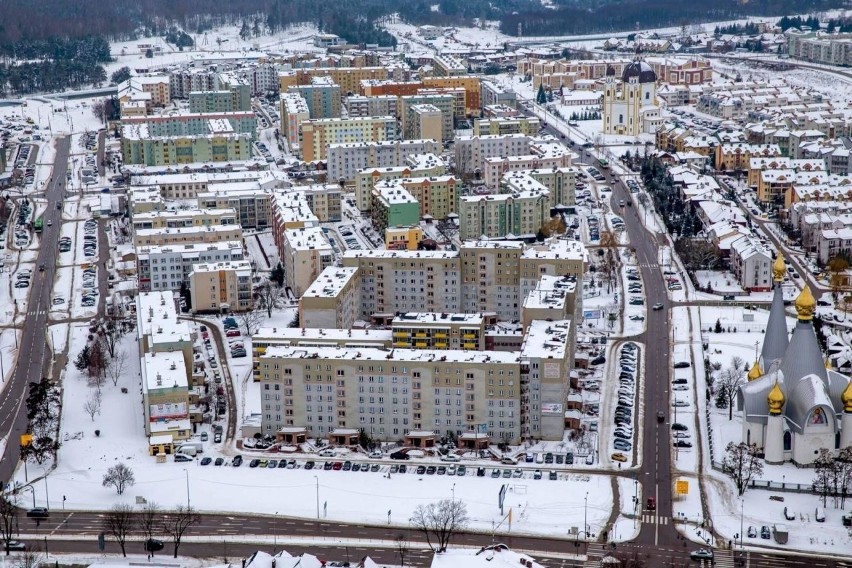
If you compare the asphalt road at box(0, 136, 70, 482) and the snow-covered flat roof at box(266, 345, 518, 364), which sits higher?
the snow-covered flat roof at box(266, 345, 518, 364)

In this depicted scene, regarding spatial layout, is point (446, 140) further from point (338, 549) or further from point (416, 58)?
point (338, 549)

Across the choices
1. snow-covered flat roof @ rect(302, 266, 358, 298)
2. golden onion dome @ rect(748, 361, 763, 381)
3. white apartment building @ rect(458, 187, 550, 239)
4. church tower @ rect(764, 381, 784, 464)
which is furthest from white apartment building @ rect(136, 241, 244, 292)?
church tower @ rect(764, 381, 784, 464)

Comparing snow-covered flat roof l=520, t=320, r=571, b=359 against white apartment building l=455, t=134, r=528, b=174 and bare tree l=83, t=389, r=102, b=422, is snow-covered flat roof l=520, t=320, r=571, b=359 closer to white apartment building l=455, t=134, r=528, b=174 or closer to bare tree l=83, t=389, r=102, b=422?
A: bare tree l=83, t=389, r=102, b=422

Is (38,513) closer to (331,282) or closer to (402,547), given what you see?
(402,547)

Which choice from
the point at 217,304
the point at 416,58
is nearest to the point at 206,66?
the point at 416,58

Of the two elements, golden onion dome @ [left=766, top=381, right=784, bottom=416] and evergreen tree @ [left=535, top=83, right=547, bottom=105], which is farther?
evergreen tree @ [left=535, top=83, right=547, bottom=105]

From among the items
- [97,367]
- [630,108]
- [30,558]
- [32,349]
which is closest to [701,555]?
[30,558]
